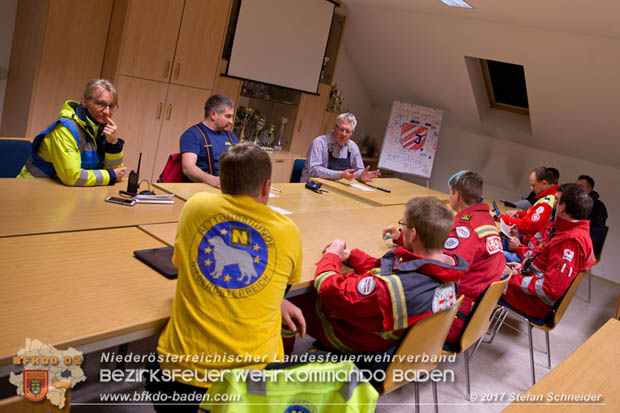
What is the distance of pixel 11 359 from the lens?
1.28 meters

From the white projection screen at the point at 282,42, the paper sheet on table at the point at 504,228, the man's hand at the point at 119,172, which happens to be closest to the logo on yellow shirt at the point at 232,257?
the man's hand at the point at 119,172

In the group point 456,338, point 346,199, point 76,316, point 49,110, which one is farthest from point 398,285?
point 49,110

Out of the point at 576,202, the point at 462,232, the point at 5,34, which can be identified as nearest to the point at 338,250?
the point at 462,232

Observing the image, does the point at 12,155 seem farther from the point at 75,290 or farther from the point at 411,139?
the point at 411,139

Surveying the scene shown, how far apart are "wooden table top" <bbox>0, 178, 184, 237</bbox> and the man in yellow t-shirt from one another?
0.83 metres

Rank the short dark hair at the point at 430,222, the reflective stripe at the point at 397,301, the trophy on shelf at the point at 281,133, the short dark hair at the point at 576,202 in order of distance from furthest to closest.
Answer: the trophy on shelf at the point at 281,133 < the short dark hair at the point at 576,202 < the short dark hair at the point at 430,222 < the reflective stripe at the point at 397,301

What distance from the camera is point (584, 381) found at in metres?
1.89

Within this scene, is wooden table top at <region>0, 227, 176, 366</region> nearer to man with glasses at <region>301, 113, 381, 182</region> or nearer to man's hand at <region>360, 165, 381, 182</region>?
man with glasses at <region>301, 113, 381, 182</region>

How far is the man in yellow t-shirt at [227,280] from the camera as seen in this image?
1571 millimetres

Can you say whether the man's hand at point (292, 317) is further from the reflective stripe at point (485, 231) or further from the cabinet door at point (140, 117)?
the cabinet door at point (140, 117)

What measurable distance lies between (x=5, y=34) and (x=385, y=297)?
443 cm

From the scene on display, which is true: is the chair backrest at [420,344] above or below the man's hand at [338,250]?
below

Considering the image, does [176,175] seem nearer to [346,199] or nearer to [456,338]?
[346,199]

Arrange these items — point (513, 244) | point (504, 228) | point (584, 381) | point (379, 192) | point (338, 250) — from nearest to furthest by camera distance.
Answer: point (584, 381) < point (338, 250) < point (513, 244) < point (504, 228) < point (379, 192)
